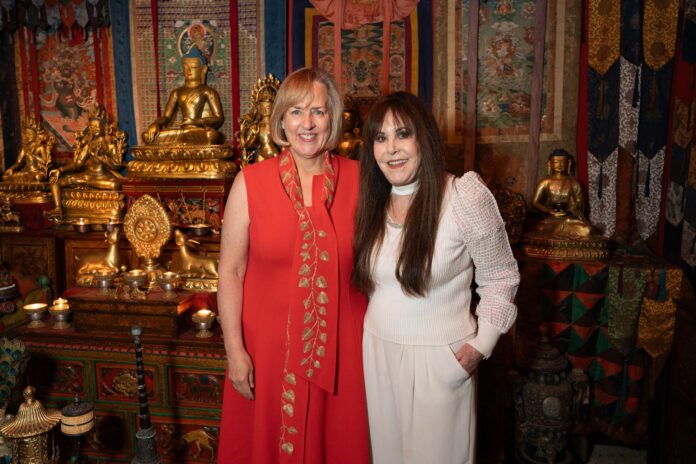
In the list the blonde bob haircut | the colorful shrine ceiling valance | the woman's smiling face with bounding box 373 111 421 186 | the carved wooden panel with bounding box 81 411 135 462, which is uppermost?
→ the colorful shrine ceiling valance

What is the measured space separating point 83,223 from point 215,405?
6.30 feet

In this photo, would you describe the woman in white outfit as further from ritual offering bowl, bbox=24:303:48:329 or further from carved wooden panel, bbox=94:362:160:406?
ritual offering bowl, bbox=24:303:48:329

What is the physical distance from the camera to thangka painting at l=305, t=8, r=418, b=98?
12.3 ft

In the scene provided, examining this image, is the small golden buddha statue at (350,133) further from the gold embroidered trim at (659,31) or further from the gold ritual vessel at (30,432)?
the gold ritual vessel at (30,432)

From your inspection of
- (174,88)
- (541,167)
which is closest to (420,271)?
(541,167)

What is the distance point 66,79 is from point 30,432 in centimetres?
335

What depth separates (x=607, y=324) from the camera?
281 cm

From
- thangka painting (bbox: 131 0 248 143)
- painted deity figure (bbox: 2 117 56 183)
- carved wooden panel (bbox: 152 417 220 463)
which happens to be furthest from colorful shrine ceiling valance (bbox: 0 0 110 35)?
carved wooden panel (bbox: 152 417 220 463)

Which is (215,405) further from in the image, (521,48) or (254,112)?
(521,48)

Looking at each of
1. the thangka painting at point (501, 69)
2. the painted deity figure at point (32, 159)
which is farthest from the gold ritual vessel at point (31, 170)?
the thangka painting at point (501, 69)

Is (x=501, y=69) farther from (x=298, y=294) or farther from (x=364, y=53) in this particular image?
(x=298, y=294)

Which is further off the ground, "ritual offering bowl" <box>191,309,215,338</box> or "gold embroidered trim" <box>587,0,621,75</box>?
"gold embroidered trim" <box>587,0,621,75</box>

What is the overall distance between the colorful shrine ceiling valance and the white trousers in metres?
3.83

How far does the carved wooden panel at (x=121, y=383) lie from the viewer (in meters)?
2.38
